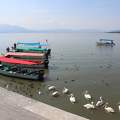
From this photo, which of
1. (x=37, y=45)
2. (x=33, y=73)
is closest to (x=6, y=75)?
(x=33, y=73)

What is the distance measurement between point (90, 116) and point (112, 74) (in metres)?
12.5

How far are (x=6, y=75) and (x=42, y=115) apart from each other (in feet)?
48.6

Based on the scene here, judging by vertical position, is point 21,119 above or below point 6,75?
above

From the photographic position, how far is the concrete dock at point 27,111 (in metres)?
9.01

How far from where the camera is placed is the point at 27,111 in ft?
31.5

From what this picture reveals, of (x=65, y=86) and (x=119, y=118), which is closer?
(x=119, y=118)

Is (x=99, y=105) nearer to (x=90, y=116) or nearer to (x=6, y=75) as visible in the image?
(x=90, y=116)

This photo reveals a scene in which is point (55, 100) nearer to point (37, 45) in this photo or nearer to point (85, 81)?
point (85, 81)

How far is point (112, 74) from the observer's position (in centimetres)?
2473

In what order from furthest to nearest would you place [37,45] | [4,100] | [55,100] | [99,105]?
1. [37,45]
2. [55,100]
3. [99,105]
4. [4,100]

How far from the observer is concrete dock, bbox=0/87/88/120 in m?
9.01

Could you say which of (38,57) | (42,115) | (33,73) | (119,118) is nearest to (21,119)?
(42,115)

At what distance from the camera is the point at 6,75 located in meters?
23.2

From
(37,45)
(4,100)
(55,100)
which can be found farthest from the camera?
(37,45)
